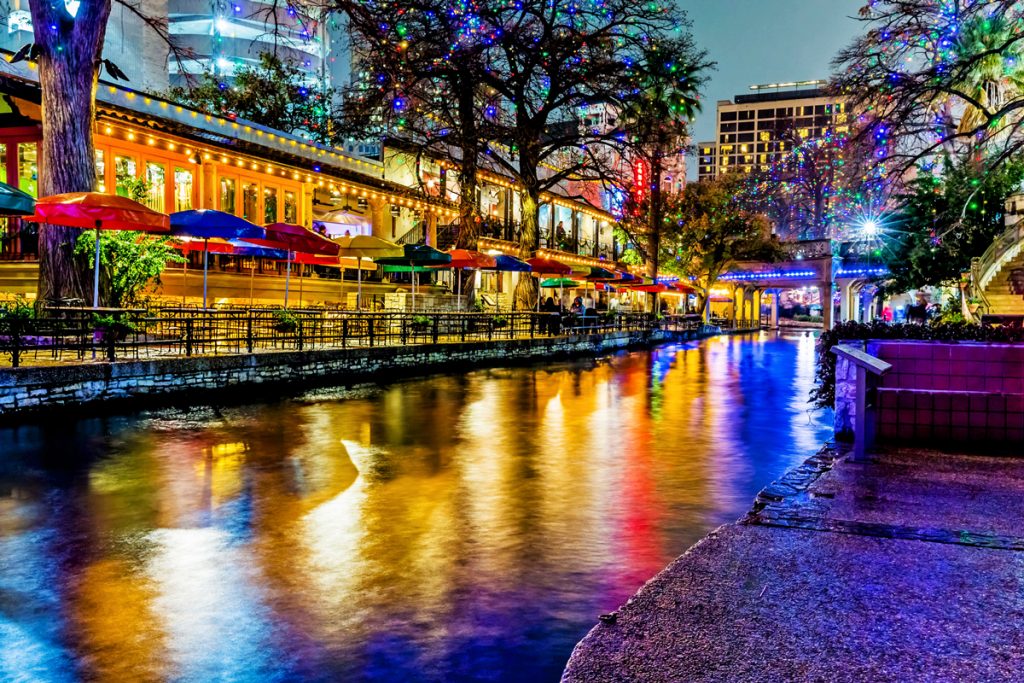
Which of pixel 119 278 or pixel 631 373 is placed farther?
pixel 631 373

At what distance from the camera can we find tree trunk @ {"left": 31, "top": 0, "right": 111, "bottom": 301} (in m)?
15.9

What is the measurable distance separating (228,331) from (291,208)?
1109cm

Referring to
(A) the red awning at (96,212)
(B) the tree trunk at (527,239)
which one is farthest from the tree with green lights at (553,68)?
(A) the red awning at (96,212)

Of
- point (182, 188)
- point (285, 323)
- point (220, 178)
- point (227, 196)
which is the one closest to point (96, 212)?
point (285, 323)

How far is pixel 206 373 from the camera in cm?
1384

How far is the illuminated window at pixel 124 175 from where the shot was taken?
21344 mm

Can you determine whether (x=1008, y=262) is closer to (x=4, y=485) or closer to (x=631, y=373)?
(x=631, y=373)

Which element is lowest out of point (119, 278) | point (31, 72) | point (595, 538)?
point (595, 538)

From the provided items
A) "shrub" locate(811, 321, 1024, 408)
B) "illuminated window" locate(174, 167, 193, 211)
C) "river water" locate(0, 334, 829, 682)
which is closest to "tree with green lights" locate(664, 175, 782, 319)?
"illuminated window" locate(174, 167, 193, 211)

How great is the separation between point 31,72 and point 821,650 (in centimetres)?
2501

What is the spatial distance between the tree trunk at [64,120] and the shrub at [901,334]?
535 inches

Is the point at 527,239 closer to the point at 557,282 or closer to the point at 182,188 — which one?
the point at 557,282

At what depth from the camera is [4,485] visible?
684cm

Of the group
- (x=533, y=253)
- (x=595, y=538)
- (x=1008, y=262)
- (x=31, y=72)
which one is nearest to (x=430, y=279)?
(x=533, y=253)
